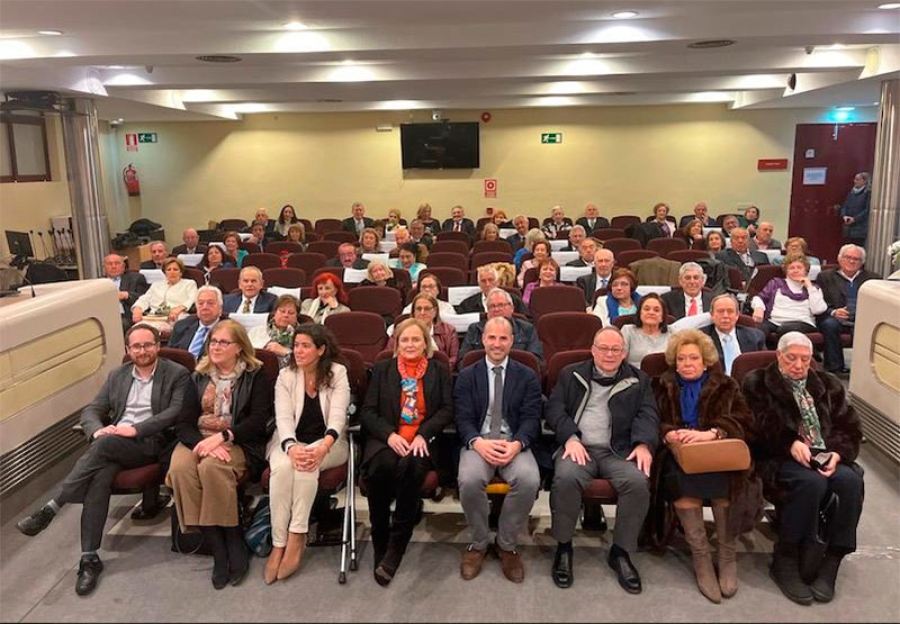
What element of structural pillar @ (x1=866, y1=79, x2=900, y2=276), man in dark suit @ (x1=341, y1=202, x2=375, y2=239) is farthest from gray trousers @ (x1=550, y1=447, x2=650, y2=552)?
man in dark suit @ (x1=341, y1=202, x2=375, y2=239)

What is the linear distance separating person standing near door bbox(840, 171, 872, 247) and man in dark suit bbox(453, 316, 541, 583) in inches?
433

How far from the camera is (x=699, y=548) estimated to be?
10.6 feet

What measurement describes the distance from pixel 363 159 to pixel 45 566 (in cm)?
1123

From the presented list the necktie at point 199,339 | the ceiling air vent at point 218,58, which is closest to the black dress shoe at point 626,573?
the necktie at point 199,339

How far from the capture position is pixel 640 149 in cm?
1349

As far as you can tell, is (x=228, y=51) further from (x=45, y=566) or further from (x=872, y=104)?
(x=872, y=104)

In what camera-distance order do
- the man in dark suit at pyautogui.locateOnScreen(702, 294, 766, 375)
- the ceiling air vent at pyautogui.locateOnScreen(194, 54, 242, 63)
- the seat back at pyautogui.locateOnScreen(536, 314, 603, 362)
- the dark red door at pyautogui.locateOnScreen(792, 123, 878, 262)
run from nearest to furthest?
1. the man in dark suit at pyautogui.locateOnScreen(702, 294, 766, 375)
2. the seat back at pyautogui.locateOnScreen(536, 314, 603, 362)
3. the ceiling air vent at pyautogui.locateOnScreen(194, 54, 242, 63)
4. the dark red door at pyautogui.locateOnScreen(792, 123, 878, 262)

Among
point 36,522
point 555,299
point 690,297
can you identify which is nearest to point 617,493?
point 690,297

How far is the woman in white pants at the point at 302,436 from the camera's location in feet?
11.0

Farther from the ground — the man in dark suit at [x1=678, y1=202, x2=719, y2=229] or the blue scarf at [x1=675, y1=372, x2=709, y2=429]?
the man in dark suit at [x1=678, y1=202, x2=719, y2=229]

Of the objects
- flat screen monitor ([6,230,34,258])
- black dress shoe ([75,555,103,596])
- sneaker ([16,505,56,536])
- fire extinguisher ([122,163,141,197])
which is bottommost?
black dress shoe ([75,555,103,596])

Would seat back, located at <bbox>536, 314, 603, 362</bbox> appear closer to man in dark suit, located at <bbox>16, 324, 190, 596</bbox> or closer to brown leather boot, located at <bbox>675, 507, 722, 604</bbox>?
brown leather boot, located at <bbox>675, 507, 722, 604</bbox>

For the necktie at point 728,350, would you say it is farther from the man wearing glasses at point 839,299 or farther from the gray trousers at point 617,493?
the man wearing glasses at point 839,299

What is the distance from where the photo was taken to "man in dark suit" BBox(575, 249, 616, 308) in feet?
20.9
